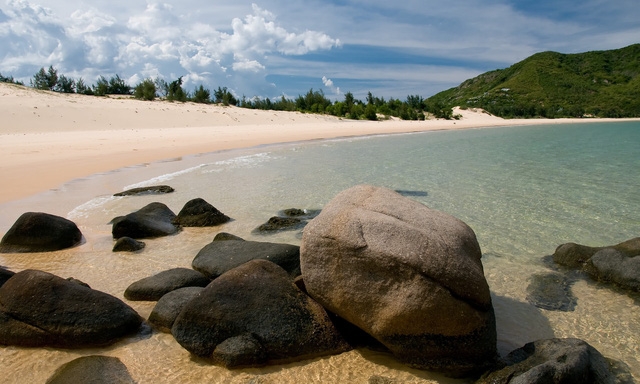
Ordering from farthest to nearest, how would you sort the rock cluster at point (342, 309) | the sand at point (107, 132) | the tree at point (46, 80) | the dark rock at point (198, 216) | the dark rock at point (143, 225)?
the tree at point (46, 80) < the sand at point (107, 132) < the dark rock at point (198, 216) < the dark rock at point (143, 225) < the rock cluster at point (342, 309)

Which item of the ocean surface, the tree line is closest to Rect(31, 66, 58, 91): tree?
the tree line

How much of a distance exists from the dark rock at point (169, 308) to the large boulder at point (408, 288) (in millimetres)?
1278

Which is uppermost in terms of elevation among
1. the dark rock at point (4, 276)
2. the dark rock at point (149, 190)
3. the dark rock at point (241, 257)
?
the dark rock at point (4, 276)

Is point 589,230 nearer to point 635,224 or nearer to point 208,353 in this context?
point 635,224

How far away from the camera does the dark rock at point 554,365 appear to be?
2951 mm

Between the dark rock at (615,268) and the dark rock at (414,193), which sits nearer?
the dark rock at (615,268)

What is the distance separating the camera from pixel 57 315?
149 inches

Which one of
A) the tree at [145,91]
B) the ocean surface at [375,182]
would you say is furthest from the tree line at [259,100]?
the ocean surface at [375,182]

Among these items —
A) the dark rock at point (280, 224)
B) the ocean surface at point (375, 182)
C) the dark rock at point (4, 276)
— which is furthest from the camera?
the dark rock at point (280, 224)

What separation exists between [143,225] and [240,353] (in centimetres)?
394

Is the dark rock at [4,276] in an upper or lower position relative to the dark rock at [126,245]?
upper

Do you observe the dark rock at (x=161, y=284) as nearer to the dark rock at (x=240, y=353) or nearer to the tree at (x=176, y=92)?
the dark rock at (x=240, y=353)

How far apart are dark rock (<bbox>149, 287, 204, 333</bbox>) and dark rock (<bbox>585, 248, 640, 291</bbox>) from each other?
4.49 metres

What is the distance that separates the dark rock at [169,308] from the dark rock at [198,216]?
3224mm
